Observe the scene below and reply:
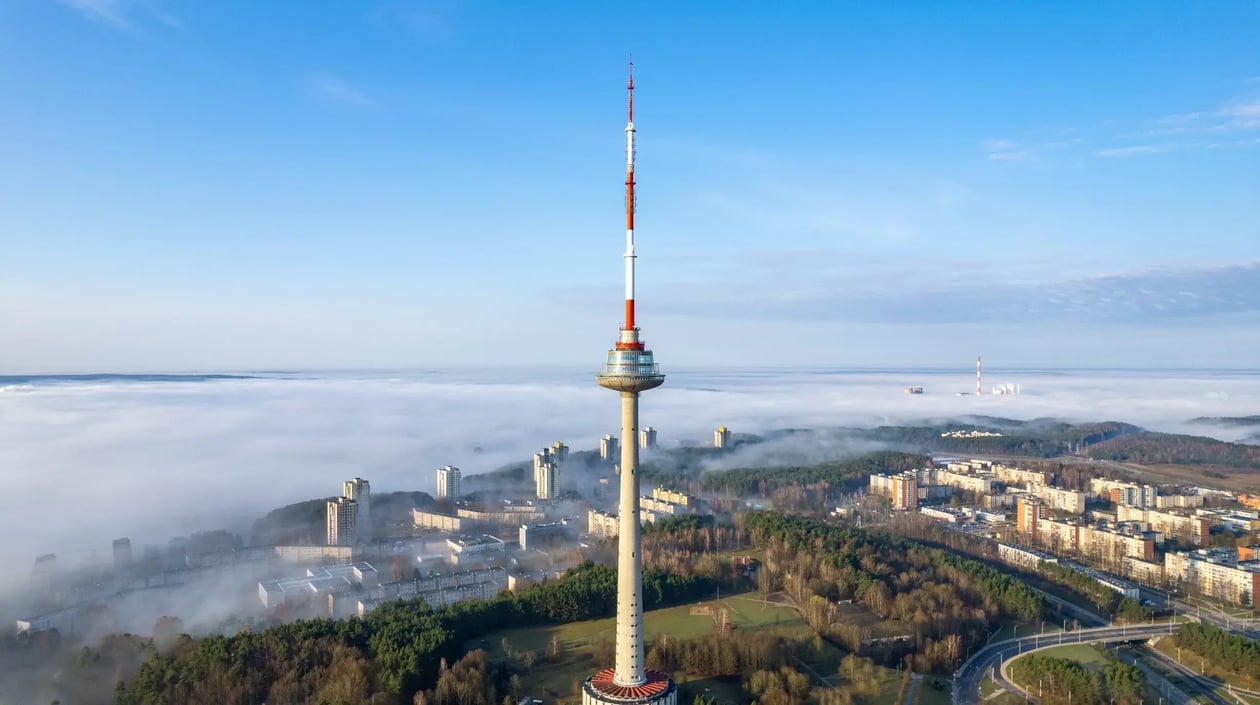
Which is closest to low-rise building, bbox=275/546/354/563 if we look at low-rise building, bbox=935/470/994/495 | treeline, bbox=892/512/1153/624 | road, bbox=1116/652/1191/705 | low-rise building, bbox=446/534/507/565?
low-rise building, bbox=446/534/507/565

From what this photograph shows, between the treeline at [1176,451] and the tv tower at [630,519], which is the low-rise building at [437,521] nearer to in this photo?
the tv tower at [630,519]

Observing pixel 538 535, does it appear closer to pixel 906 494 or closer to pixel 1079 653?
pixel 906 494

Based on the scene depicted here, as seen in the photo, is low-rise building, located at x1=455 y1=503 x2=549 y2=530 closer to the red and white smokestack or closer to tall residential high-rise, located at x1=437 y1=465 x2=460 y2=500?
tall residential high-rise, located at x1=437 y1=465 x2=460 y2=500

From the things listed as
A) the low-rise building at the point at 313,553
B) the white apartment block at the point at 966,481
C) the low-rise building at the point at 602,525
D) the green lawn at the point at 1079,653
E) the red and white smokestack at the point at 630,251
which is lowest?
the low-rise building at the point at 313,553

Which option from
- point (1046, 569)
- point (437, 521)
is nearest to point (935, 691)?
point (1046, 569)

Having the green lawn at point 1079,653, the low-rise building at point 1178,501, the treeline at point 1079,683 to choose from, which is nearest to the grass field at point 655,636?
the treeline at point 1079,683

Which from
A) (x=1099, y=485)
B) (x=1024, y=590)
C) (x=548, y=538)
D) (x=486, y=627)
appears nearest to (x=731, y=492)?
(x=548, y=538)

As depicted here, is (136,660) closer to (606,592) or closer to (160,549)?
(606,592)
